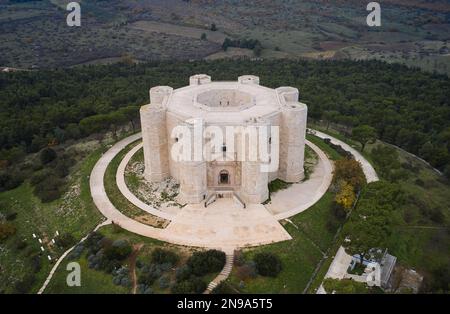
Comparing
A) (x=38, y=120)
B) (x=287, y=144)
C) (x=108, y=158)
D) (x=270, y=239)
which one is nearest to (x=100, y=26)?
(x=38, y=120)

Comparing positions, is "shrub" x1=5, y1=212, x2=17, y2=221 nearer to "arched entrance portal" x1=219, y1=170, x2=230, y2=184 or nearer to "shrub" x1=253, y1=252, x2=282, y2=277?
"arched entrance portal" x1=219, y1=170, x2=230, y2=184

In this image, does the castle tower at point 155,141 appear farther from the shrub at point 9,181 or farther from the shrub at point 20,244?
the shrub at point 9,181

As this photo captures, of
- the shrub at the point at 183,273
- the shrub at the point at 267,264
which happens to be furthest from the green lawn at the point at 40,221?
the shrub at the point at 267,264

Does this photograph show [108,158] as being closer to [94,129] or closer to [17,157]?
[94,129]

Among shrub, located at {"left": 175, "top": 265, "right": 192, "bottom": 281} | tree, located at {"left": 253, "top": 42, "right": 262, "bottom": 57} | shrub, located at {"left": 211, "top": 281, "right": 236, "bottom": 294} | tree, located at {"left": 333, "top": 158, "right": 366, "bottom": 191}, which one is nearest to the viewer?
shrub, located at {"left": 211, "top": 281, "right": 236, "bottom": 294}

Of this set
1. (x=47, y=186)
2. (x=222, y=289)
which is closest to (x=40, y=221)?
(x=47, y=186)

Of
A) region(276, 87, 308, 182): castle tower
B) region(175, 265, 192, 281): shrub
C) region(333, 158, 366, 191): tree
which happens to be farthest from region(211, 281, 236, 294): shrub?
region(333, 158, 366, 191): tree
